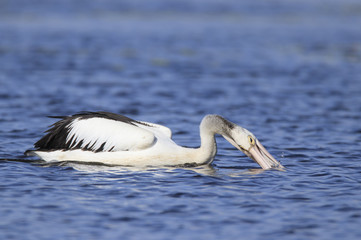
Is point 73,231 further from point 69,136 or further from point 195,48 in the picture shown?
point 195,48

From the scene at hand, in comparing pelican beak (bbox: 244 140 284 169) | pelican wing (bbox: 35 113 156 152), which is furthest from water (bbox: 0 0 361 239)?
pelican wing (bbox: 35 113 156 152)

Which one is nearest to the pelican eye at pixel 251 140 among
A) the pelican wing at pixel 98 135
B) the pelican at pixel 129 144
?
the pelican at pixel 129 144

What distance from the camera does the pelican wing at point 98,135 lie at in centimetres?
782

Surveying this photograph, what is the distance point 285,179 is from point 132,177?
171cm

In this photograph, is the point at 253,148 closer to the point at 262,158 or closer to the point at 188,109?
the point at 262,158

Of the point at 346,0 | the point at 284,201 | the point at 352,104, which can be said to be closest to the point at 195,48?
the point at 352,104

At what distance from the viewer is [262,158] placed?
26.1 feet

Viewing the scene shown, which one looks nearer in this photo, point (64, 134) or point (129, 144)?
point (129, 144)

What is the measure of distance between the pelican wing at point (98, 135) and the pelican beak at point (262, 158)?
1.20 meters

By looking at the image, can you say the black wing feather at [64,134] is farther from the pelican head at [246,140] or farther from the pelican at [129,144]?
the pelican head at [246,140]

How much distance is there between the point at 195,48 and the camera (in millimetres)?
18750

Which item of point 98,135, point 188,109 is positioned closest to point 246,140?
point 98,135

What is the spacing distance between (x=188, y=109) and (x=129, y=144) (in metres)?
4.09

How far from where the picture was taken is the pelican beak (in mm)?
7957
